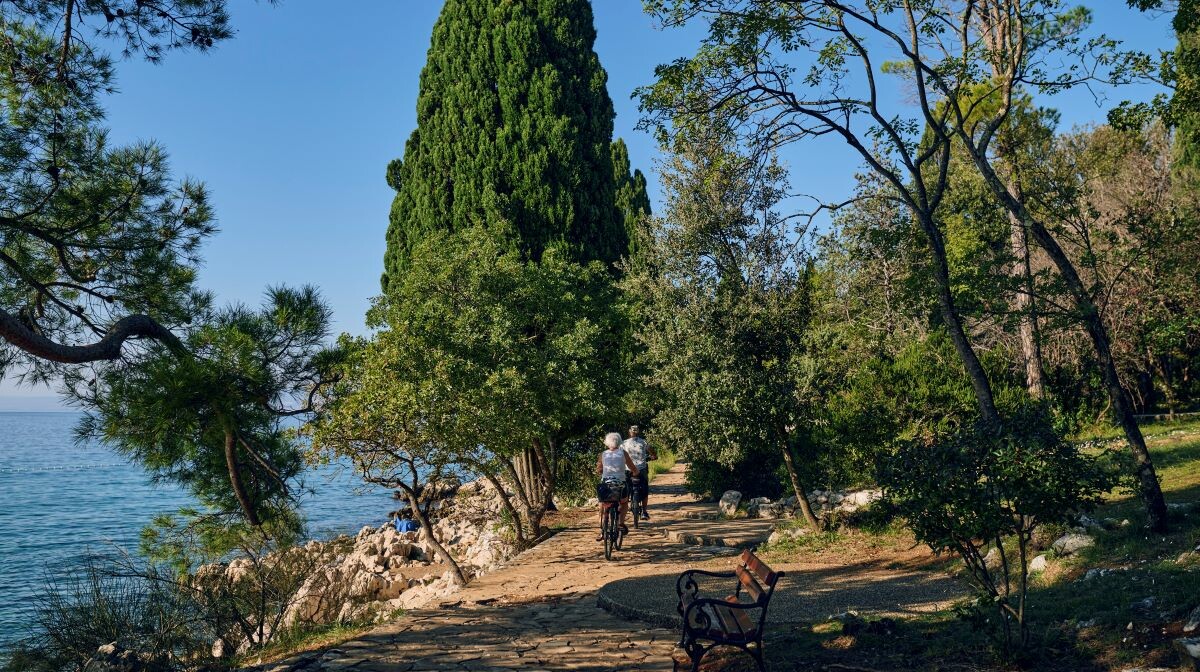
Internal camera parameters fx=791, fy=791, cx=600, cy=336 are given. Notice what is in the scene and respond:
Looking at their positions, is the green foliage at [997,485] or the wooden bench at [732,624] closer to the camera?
the green foliage at [997,485]

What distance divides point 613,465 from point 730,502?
14.7 feet

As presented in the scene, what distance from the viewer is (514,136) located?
21672 millimetres

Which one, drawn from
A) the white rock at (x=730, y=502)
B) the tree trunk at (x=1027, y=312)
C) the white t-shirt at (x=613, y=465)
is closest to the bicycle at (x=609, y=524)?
the white t-shirt at (x=613, y=465)

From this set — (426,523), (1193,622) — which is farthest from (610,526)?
(1193,622)

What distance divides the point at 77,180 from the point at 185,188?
94cm

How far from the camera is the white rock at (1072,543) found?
841 cm

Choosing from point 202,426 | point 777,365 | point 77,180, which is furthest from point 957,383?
point 77,180

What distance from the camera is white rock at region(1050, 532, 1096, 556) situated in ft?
27.6

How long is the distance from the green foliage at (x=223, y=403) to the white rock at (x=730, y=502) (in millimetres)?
8086

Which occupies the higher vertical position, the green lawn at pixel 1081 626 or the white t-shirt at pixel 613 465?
the white t-shirt at pixel 613 465

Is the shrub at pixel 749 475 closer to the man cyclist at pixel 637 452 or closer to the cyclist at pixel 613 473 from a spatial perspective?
the man cyclist at pixel 637 452

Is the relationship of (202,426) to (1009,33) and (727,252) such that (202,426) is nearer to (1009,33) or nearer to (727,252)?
(727,252)

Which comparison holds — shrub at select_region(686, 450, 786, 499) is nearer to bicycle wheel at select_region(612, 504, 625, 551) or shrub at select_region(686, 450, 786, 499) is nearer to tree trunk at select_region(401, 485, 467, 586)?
bicycle wheel at select_region(612, 504, 625, 551)

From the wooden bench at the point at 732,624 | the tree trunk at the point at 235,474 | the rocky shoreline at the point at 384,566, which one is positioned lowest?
the rocky shoreline at the point at 384,566
